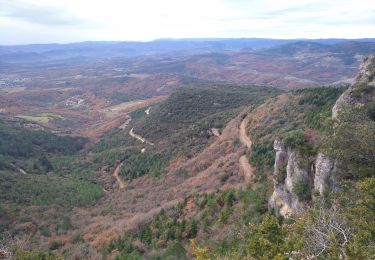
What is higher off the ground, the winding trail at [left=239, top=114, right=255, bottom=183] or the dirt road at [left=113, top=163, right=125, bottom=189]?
the winding trail at [left=239, top=114, right=255, bottom=183]

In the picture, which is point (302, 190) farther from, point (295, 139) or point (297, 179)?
point (295, 139)

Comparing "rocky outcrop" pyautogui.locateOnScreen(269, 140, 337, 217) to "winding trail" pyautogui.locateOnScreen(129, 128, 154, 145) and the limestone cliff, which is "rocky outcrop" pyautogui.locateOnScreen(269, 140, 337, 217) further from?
"winding trail" pyautogui.locateOnScreen(129, 128, 154, 145)

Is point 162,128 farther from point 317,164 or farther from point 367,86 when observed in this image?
point 317,164

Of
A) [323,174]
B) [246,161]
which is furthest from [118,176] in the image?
[323,174]

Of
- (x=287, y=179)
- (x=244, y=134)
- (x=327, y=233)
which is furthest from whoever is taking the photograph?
(x=244, y=134)

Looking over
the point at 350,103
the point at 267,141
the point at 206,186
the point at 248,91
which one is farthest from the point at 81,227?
the point at 248,91

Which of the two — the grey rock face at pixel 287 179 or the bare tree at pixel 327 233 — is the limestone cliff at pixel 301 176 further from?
the bare tree at pixel 327 233

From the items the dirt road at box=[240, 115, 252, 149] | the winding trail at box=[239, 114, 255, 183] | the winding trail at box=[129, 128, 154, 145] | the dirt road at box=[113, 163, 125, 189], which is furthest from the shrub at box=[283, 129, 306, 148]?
the winding trail at box=[129, 128, 154, 145]

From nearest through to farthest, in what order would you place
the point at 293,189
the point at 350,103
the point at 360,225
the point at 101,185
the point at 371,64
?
1. the point at 360,225
2. the point at 293,189
3. the point at 350,103
4. the point at 371,64
5. the point at 101,185

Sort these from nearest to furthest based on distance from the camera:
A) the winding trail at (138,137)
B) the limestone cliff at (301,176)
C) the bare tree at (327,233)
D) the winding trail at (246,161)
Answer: the bare tree at (327,233) < the limestone cliff at (301,176) < the winding trail at (246,161) < the winding trail at (138,137)

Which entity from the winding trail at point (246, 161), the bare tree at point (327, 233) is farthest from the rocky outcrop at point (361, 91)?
the bare tree at point (327, 233)

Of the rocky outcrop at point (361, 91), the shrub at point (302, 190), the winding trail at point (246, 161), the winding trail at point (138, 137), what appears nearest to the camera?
the shrub at point (302, 190)
